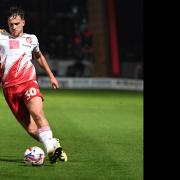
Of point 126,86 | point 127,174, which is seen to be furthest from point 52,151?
point 126,86

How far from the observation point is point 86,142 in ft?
37.3

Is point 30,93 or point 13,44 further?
point 13,44

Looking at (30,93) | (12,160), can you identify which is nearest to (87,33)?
(12,160)

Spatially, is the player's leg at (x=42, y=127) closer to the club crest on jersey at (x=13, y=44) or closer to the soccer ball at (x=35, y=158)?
the soccer ball at (x=35, y=158)

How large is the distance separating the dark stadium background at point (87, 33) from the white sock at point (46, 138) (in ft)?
89.3

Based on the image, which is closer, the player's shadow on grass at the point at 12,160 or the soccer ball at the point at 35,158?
the soccer ball at the point at 35,158

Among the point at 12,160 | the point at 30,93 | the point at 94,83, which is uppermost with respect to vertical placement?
the point at 30,93

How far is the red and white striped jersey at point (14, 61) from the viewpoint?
840 cm

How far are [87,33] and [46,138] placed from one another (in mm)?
31702

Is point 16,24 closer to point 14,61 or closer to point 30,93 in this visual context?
point 14,61

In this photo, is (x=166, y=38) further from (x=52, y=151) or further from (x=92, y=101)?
(x=92, y=101)

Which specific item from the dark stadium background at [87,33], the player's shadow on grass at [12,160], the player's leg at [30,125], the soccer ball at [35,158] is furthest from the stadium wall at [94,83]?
the soccer ball at [35,158]

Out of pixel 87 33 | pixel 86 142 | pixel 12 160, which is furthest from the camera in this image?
pixel 87 33

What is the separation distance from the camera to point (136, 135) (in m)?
12.8
